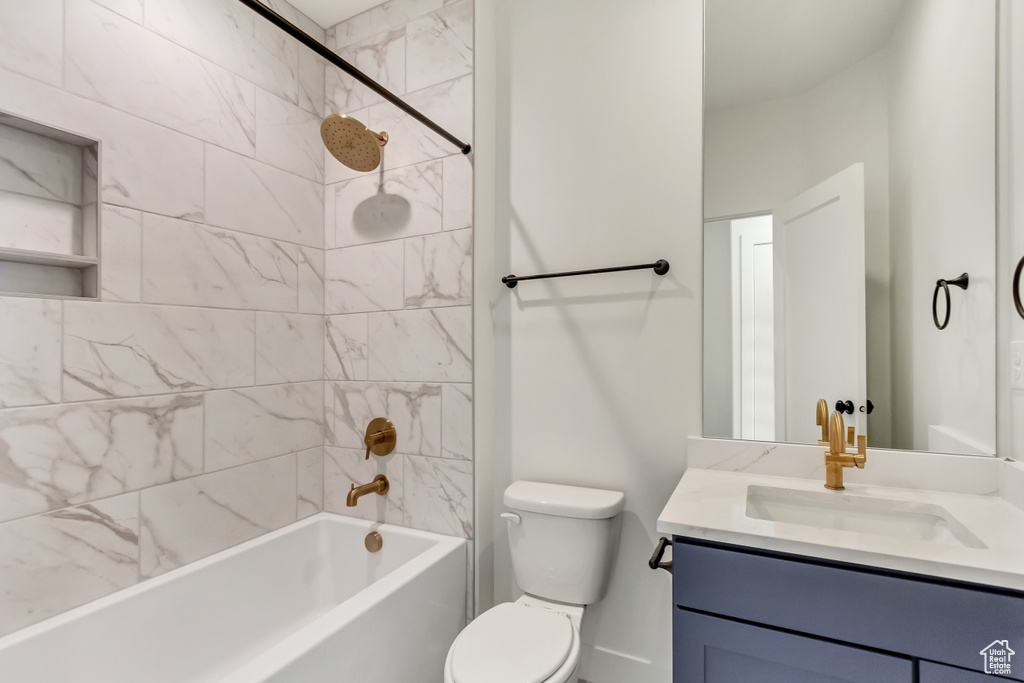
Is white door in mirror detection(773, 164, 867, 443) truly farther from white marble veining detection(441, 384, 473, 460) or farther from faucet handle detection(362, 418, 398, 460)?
faucet handle detection(362, 418, 398, 460)

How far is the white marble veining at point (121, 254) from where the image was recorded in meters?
1.36

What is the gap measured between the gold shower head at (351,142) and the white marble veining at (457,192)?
256 mm

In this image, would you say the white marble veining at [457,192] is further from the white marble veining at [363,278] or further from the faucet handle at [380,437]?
the faucet handle at [380,437]

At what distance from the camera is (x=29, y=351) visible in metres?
1.21

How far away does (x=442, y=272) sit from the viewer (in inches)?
70.2

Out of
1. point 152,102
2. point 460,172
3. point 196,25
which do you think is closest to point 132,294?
point 152,102

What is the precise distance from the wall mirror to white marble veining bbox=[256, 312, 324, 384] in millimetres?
1485

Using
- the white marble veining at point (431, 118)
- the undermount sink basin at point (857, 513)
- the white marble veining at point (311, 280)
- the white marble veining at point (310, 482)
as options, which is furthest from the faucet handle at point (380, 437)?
the undermount sink basin at point (857, 513)

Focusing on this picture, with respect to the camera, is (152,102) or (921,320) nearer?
(921,320)

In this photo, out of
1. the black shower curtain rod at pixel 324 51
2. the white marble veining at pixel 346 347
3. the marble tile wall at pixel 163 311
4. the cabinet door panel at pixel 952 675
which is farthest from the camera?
the white marble veining at pixel 346 347

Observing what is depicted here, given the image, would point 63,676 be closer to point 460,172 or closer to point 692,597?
point 692,597

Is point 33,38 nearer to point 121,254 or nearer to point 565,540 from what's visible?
point 121,254

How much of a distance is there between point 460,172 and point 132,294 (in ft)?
3.54

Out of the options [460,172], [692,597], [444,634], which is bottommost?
[444,634]
